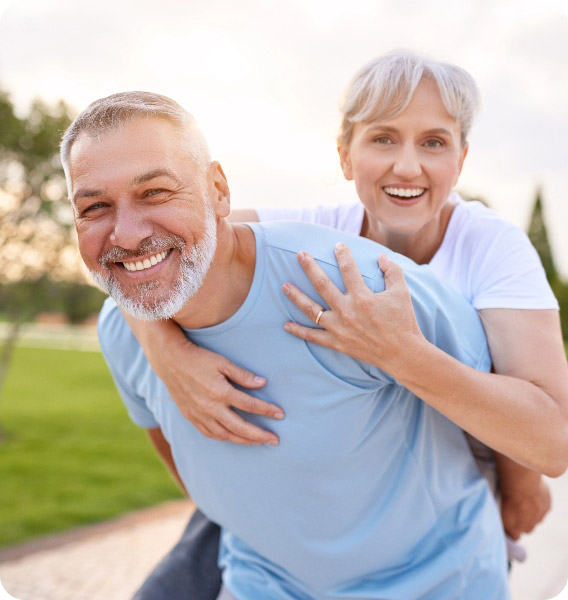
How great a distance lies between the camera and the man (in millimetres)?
1578

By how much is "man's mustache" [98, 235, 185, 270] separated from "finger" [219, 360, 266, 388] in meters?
0.34

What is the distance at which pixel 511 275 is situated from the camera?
6.08 feet

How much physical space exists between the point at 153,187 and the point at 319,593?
1.15 metres

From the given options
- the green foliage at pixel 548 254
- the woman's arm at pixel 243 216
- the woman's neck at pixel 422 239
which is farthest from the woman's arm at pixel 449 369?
the green foliage at pixel 548 254

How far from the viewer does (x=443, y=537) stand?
1.85m

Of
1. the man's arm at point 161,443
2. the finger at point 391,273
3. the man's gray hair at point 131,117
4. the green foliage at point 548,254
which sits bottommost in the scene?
the green foliage at point 548,254

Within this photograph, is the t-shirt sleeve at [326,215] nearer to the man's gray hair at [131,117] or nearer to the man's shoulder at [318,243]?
the man's shoulder at [318,243]

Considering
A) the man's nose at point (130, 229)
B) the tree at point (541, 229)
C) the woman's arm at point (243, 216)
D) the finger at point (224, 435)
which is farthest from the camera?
the tree at point (541, 229)

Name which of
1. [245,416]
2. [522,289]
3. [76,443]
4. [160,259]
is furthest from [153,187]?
[76,443]

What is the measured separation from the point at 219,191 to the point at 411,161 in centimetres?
64

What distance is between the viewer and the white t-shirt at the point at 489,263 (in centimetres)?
181

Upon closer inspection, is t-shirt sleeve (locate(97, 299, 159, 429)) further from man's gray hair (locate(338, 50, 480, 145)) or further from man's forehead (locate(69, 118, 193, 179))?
man's gray hair (locate(338, 50, 480, 145))

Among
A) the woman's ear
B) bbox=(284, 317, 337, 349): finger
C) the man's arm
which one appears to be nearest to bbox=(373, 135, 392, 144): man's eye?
the woman's ear

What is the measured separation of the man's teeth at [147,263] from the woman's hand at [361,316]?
30cm
